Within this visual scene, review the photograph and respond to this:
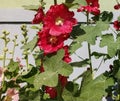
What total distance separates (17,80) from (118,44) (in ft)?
2.39

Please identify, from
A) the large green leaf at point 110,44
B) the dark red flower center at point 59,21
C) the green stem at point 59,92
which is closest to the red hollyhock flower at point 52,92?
the green stem at point 59,92

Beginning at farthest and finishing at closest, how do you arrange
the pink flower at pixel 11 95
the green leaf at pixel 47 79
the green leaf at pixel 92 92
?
the pink flower at pixel 11 95, the green leaf at pixel 92 92, the green leaf at pixel 47 79

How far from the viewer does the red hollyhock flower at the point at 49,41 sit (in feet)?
5.38

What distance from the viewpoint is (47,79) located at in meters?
1.59

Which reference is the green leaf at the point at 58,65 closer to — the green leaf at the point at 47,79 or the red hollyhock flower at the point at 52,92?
the green leaf at the point at 47,79

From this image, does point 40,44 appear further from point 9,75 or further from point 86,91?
point 9,75

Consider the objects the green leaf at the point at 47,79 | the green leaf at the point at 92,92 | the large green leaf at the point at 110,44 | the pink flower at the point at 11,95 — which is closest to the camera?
the green leaf at the point at 47,79

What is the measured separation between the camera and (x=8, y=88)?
6.25ft

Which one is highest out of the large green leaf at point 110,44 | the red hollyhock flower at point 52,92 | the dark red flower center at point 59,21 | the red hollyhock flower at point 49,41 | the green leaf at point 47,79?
the dark red flower center at point 59,21

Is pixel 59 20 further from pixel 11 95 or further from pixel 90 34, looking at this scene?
pixel 11 95

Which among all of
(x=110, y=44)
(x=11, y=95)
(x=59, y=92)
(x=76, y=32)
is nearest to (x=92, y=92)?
(x=59, y=92)

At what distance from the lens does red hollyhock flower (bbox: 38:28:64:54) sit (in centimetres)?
164

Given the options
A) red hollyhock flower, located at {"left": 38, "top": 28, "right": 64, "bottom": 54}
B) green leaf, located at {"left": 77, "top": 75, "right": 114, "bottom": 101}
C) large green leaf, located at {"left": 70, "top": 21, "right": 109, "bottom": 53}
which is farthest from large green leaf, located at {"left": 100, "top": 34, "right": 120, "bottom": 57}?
red hollyhock flower, located at {"left": 38, "top": 28, "right": 64, "bottom": 54}

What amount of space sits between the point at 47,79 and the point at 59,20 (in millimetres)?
Answer: 240
